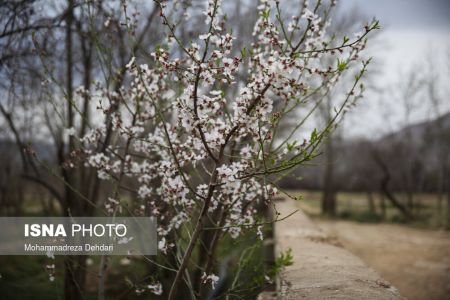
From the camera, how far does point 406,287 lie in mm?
7629

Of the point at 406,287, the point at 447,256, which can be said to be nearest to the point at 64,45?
the point at 406,287

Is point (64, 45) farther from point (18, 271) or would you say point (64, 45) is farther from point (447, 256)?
point (447, 256)

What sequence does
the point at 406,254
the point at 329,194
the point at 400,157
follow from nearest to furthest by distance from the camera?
1. the point at 406,254
2. the point at 329,194
3. the point at 400,157

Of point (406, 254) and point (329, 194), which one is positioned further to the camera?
point (329, 194)

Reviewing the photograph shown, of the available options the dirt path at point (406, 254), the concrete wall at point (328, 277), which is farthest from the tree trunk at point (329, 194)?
the concrete wall at point (328, 277)

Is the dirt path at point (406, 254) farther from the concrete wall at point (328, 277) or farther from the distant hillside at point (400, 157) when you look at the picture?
the distant hillside at point (400, 157)

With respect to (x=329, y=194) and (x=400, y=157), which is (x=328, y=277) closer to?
(x=329, y=194)

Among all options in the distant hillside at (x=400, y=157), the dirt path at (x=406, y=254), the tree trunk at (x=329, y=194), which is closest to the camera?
the dirt path at (x=406, y=254)

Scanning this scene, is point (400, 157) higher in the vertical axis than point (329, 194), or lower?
higher

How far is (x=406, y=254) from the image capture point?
34.5 feet

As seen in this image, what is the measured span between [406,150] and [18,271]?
64.5 ft

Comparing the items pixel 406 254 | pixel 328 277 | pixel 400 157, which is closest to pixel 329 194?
pixel 400 157

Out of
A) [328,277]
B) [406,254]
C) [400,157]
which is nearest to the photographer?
[328,277]

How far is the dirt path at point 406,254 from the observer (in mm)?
7625
